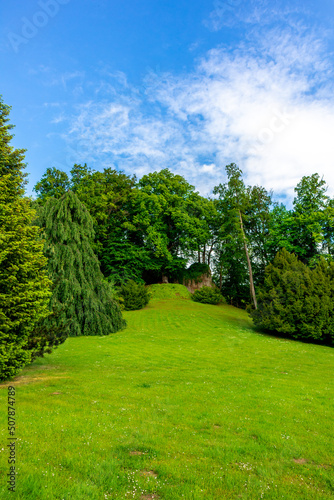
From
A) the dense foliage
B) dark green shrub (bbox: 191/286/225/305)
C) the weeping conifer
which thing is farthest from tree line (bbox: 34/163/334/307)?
the weeping conifer

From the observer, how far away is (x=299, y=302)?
23109 millimetres

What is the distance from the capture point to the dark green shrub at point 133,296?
32.9 meters

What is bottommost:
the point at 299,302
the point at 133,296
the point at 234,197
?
the point at 299,302

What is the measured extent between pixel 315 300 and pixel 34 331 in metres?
20.3

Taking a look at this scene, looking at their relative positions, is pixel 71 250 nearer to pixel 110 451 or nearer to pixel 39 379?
pixel 39 379

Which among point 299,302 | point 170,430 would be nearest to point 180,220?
point 299,302

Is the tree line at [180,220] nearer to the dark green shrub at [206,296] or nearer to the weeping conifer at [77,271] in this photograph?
the dark green shrub at [206,296]

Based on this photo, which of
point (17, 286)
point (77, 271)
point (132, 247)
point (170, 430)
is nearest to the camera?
point (170, 430)

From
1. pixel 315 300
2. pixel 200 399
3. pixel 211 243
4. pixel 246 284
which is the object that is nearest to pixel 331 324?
pixel 315 300

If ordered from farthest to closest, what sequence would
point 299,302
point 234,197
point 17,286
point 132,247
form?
point 132,247 → point 234,197 → point 299,302 → point 17,286

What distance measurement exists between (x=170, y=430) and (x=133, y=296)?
90.7 ft

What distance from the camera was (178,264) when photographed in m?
42.8

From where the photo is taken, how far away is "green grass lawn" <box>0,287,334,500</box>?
3.97 meters

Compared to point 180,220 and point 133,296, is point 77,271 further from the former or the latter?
point 180,220
